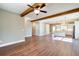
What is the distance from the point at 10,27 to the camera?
456 centimetres

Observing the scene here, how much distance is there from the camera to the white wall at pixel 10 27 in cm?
410

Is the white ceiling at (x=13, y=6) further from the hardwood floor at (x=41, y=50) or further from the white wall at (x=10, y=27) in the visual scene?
the hardwood floor at (x=41, y=50)

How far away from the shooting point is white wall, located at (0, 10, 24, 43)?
13.5 feet

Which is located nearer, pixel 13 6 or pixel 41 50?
pixel 41 50

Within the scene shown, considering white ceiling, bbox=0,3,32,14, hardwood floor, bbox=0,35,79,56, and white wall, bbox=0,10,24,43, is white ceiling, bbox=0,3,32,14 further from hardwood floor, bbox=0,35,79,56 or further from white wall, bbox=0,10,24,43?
hardwood floor, bbox=0,35,79,56

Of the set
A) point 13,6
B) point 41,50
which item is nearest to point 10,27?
point 13,6

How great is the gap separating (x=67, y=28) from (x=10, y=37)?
9.06 m

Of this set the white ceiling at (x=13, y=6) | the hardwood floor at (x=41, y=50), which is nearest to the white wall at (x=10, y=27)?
the white ceiling at (x=13, y=6)

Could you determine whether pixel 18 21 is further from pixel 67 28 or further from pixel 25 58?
pixel 67 28

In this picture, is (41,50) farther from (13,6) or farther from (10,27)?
(13,6)

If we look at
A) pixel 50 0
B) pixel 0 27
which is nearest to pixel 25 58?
pixel 50 0

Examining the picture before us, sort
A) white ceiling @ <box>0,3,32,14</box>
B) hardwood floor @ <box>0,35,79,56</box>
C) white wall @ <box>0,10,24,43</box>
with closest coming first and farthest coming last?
hardwood floor @ <box>0,35,79,56</box>
white ceiling @ <box>0,3,32,14</box>
white wall @ <box>0,10,24,43</box>

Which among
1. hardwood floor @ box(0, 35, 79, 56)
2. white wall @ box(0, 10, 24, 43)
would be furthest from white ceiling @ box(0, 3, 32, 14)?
hardwood floor @ box(0, 35, 79, 56)

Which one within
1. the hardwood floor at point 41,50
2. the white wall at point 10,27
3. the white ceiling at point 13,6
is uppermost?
the white ceiling at point 13,6
